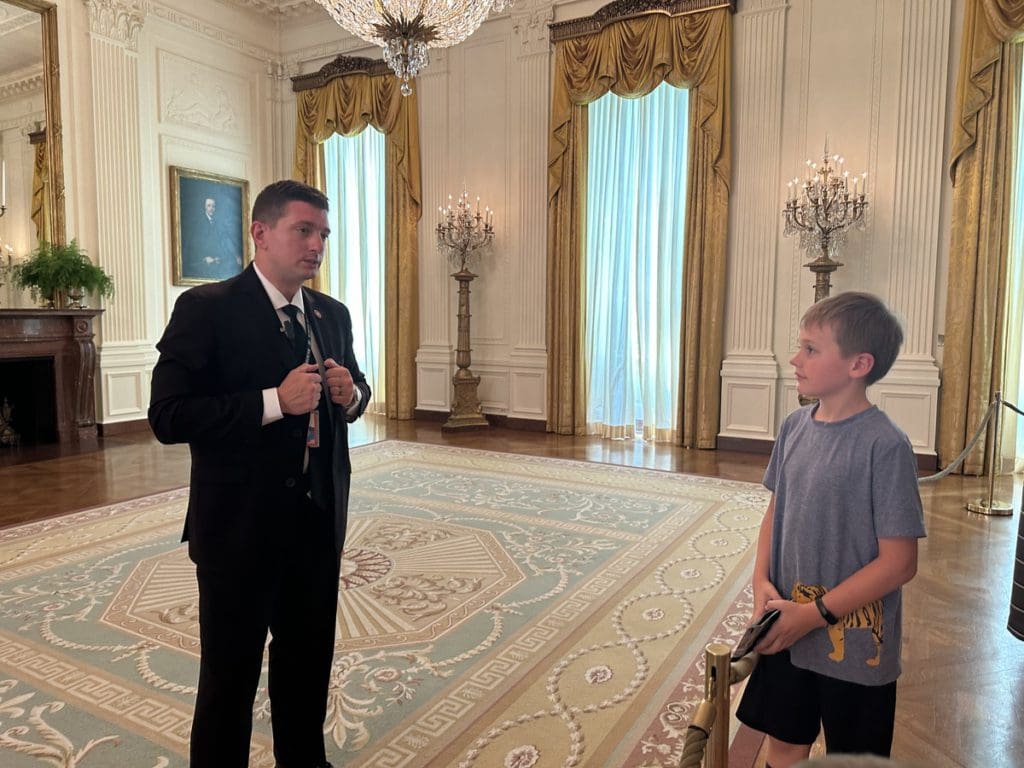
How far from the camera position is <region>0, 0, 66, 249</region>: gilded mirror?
7445 mm

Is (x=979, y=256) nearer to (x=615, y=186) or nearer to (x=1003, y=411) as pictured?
(x=1003, y=411)

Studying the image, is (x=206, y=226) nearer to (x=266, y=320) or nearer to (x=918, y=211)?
(x=918, y=211)

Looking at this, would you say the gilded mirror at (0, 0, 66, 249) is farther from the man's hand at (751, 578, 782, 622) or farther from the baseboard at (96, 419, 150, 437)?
the man's hand at (751, 578, 782, 622)

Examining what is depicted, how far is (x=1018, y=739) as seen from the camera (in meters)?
2.38

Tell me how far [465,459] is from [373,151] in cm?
485

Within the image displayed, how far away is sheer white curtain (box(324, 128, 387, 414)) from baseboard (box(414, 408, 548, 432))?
755mm

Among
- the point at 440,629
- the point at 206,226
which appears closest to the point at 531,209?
the point at 206,226

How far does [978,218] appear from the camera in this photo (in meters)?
6.30

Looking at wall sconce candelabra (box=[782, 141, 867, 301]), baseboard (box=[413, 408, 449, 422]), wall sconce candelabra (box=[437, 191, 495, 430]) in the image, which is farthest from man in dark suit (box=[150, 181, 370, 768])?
baseboard (box=[413, 408, 449, 422])

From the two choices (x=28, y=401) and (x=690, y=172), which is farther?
(x=28, y=401)

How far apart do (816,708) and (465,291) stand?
727cm

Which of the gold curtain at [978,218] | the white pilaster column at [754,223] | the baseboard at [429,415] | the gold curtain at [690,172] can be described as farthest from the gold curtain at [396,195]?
the gold curtain at [978,218]

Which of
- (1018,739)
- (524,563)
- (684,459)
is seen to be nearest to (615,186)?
(684,459)

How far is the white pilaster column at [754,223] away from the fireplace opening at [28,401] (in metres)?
6.91
